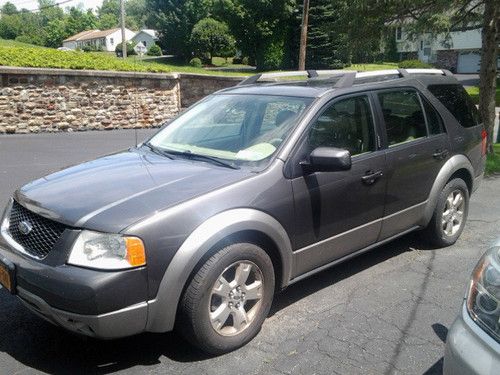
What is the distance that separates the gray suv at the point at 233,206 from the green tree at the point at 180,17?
4970 cm

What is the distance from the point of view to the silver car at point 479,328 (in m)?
2.04

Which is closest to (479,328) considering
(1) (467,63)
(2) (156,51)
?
(1) (467,63)

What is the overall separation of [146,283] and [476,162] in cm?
409

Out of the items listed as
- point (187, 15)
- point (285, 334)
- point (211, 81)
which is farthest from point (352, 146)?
point (187, 15)

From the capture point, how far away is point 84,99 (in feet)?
47.6

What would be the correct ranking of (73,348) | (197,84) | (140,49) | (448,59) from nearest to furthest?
(73,348)
(140,49)
(197,84)
(448,59)

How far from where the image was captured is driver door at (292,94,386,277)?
372cm

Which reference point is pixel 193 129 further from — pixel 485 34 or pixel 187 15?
pixel 187 15

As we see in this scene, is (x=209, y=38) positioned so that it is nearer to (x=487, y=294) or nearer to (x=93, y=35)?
(x=487, y=294)

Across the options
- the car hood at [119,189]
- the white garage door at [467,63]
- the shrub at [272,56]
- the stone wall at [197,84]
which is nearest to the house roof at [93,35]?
the shrub at [272,56]

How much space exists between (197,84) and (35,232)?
15.2 meters

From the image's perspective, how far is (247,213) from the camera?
332cm

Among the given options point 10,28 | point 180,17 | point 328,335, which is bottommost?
point 328,335

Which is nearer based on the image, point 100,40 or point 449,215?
point 449,215
